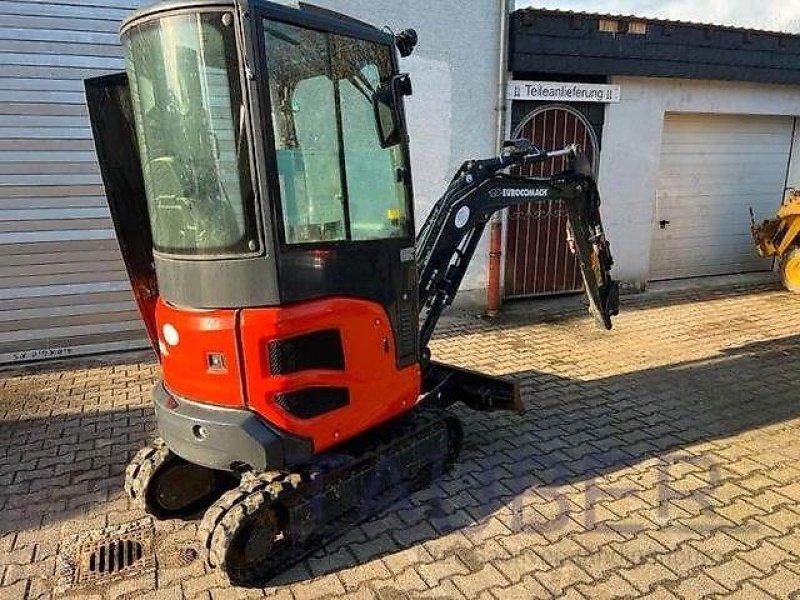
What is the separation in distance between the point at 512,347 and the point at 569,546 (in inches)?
138

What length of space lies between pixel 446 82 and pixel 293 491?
19.0ft

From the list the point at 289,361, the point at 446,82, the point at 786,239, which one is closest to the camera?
the point at 289,361

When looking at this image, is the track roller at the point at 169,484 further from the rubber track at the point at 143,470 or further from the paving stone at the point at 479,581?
the paving stone at the point at 479,581

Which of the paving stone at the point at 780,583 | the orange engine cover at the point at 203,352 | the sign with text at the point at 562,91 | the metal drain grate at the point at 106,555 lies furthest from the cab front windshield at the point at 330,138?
the sign with text at the point at 562,91

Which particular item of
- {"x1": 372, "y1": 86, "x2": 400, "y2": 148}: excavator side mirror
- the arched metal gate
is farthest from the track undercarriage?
the arched metal gate

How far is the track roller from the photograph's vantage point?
348cm

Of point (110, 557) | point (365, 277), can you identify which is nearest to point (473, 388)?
point (365, 277)

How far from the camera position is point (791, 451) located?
4.48 metres

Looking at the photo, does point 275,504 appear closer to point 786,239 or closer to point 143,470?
point 143,470

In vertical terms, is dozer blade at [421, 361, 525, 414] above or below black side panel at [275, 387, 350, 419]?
below

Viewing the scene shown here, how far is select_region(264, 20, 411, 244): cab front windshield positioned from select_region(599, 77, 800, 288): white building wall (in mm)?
6029

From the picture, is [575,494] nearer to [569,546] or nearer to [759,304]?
[569,546]

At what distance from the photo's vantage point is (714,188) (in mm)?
9719

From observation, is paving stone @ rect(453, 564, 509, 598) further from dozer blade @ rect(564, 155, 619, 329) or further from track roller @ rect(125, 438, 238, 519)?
dozer blade @ rect(564, 155, 619, 329)
